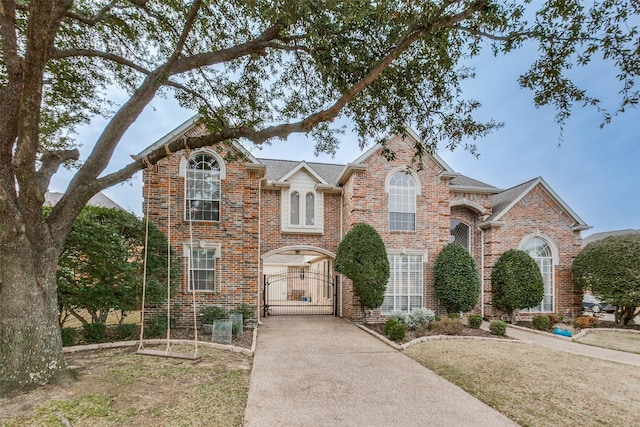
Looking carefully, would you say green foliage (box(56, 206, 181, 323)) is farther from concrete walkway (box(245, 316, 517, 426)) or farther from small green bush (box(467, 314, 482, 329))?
small green bush (box(467, 314, 482, 329))

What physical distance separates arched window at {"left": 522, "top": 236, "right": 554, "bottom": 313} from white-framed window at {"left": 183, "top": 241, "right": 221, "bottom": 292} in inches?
513

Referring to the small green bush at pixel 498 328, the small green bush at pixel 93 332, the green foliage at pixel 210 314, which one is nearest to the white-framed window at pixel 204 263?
the green foliage at pixel 210 314

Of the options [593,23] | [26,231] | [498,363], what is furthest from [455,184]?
[26,231]

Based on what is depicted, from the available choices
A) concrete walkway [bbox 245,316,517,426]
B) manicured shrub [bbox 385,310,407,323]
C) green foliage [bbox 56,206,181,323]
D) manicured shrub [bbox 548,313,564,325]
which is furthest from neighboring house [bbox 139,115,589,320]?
concrete walkway [bbox 245,316,517,426]

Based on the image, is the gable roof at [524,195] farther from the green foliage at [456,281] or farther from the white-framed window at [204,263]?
the white-framed window at [204,263]

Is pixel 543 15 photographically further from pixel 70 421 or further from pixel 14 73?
pixel 70 421

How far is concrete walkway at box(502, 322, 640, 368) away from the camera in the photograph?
837 cm

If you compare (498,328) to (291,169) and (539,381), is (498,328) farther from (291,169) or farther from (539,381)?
(291,169)

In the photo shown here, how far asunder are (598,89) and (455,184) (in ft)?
32.5

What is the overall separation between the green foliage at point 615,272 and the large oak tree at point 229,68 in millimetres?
10528

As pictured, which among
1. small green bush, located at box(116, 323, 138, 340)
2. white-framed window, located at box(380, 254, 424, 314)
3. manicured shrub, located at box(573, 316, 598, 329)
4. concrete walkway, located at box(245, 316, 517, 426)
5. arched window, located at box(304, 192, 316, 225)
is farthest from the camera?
arched window, located at box(304, 192, 316, 225)

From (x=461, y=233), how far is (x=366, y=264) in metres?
6.48

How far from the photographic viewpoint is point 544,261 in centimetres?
1441

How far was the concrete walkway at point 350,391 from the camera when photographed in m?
4.57
